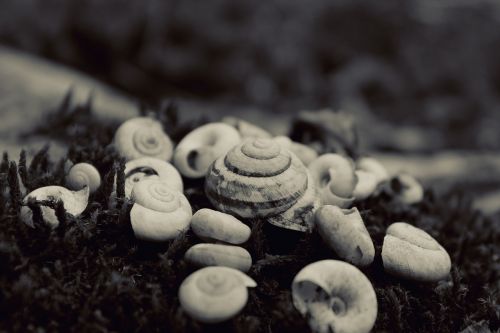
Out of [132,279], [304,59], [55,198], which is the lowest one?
[304,59]

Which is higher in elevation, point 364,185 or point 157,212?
point 364,185

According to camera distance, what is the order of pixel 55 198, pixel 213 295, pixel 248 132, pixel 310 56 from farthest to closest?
1. pixel 310 56
2. pixel 248 132
3. pixel 55 198
4. pixel 213 295

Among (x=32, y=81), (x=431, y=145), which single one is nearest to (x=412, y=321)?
(x=32, y=81)

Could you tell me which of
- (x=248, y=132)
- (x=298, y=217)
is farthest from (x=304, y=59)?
(x=298, y=217)

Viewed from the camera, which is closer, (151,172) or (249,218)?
Result: (249,218)

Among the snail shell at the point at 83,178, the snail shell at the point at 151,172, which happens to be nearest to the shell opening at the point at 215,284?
the snail shell at the point at 151,172

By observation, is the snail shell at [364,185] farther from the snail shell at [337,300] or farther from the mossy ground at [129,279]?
the snail shell at [337,300]

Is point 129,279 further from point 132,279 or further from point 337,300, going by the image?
point 337,300

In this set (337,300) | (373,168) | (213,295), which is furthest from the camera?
(373,168)
